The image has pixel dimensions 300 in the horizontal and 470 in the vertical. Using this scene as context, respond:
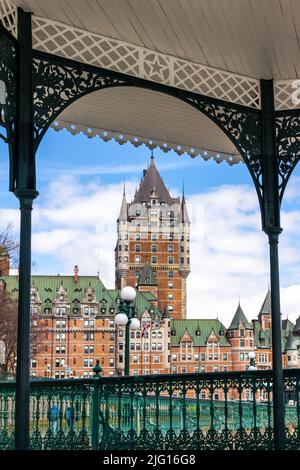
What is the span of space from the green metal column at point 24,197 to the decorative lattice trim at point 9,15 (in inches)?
1.8

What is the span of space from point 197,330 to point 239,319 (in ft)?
22.8

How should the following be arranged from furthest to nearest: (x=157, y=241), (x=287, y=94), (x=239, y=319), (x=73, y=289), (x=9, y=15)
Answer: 1. (x=157, y=241)
2. (x=239, y=319)
3. (x=73, y=289)
4. (x=287, y=94)
5. (x=9, y=15)

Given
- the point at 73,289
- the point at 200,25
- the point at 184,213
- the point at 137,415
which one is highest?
the point at 184,213

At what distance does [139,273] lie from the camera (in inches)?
4429

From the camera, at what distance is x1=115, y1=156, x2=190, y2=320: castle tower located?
11088 centimetres

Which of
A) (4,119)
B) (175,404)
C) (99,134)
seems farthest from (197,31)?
(175,404)

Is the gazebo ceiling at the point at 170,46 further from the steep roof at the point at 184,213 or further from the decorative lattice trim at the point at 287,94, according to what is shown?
the steep roof at the point at 184,213

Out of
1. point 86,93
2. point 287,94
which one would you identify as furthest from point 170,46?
point 287,94

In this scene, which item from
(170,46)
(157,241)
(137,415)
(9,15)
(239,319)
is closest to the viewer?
(9,15)

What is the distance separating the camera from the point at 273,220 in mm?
7516

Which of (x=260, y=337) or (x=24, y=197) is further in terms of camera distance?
(x=260, y=337)

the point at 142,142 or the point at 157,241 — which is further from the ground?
the point at 157,241

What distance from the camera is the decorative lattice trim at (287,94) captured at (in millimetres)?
7727

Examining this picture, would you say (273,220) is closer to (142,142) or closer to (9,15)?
(142,142)
